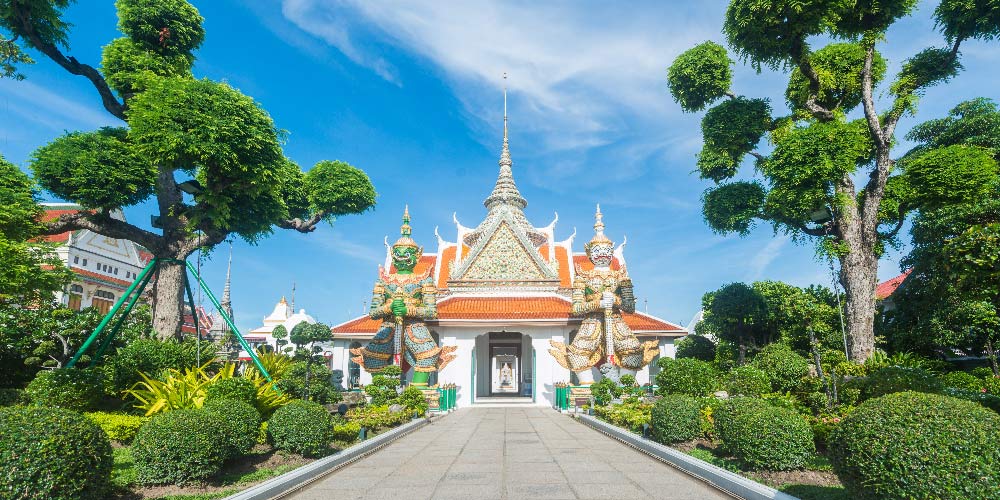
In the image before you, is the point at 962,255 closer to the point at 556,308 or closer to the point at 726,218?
the point at 726,218

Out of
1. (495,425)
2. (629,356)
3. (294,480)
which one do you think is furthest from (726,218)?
(294,480)

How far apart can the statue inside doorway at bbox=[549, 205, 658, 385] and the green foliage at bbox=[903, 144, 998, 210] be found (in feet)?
27.4

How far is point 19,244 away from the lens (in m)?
12.0

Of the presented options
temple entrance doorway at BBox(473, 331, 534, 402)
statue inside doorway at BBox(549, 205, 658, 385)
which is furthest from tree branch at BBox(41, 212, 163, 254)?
statue inside doorway at BBox(549, 205, 658, 385)

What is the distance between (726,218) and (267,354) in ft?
46.6


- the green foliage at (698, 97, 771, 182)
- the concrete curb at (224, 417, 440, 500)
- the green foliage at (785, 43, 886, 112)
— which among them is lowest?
the concrete curb at (224, 417, 440, 500)

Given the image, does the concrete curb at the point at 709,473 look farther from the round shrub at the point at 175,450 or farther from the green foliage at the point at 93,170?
the green foliage at the point at 93,170

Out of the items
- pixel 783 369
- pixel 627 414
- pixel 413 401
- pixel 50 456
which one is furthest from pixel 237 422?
pixel 783 369

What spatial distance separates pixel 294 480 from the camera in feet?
20.9

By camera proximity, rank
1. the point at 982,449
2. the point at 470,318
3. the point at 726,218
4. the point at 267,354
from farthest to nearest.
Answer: the point at 470,318, the point at 726,218, the point at 267,354, the point at 982,449

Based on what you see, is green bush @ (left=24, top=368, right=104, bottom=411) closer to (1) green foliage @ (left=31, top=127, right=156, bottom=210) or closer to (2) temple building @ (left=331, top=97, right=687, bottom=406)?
(1) green foliage @ (left=31, top=127, right=156, bottom=210)

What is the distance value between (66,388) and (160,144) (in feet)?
19.5

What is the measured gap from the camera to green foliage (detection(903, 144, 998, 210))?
12.7 m

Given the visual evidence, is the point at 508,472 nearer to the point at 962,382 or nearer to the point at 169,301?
the point at 962,382
